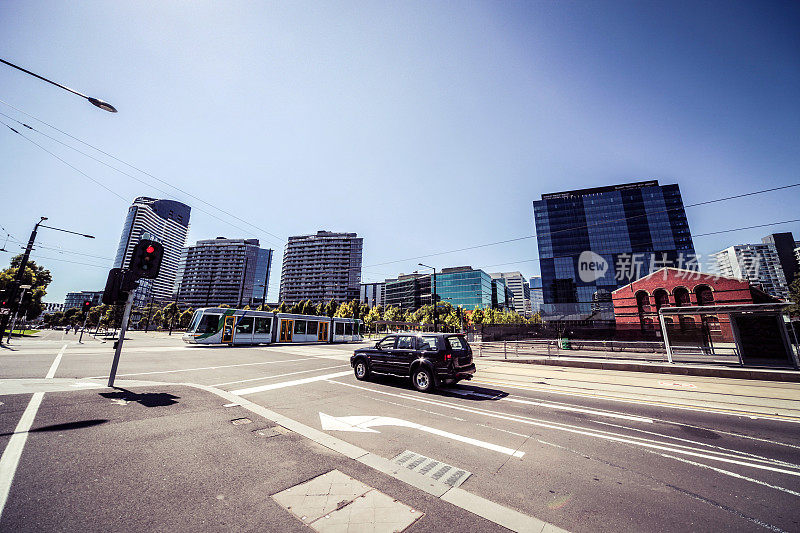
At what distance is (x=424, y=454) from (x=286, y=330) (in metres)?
27.3

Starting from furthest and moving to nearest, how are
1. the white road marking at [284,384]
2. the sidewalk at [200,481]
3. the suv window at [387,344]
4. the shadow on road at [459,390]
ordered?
1. the suv window at [387,344]
2. the shadow on road at [459,390]
3. the white road marking at [284,384]
4. the sidewalk at [200,481]

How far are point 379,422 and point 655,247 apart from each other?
114697 millimetres

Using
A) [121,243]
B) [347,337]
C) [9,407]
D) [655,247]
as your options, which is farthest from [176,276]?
[655,247]

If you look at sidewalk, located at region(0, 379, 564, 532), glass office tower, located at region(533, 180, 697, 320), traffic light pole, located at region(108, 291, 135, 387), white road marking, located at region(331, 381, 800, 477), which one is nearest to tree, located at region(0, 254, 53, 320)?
traffic light pole, located at region(108, 291, 135, 387)

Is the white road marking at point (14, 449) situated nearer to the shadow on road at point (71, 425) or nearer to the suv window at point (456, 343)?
the shadow on road at point (71, 425)

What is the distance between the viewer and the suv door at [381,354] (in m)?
10.1

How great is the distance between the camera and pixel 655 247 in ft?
288

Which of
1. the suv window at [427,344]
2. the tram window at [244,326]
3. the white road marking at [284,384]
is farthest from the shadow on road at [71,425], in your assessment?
the tram window at [244,326]

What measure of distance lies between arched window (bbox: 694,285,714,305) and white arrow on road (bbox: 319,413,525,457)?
136 feet

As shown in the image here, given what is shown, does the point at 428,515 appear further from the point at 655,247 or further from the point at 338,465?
the point at 655,247

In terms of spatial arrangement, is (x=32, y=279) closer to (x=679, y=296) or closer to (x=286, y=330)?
(x=286, y=330)

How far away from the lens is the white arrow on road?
4.93 m

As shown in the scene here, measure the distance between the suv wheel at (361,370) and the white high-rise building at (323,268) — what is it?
399 feet

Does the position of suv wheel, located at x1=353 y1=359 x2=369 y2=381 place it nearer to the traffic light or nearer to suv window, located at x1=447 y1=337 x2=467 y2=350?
suv window, located at x1=447 y1=337 x2=467 y2=350
